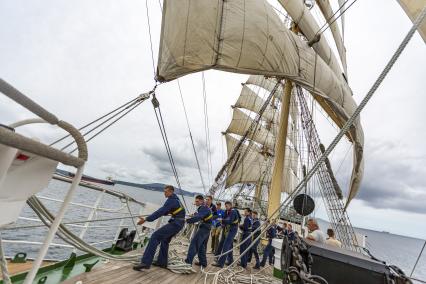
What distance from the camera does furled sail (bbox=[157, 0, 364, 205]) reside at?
7.40m

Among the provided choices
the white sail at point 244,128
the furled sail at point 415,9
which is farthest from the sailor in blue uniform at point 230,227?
the white sail at point 244,128

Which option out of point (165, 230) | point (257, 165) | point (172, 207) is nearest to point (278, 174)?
point (172, 207)

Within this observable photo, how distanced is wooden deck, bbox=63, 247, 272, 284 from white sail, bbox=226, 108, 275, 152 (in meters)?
30.8

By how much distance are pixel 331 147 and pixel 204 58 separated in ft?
18.3

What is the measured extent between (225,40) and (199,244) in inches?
225

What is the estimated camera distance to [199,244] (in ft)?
19.7

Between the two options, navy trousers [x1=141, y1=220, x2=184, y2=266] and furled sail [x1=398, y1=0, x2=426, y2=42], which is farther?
navy trousers [x1=141, y1=220, x2=184, y2=266]

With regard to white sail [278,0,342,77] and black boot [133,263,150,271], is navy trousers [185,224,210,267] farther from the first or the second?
white sail [278,0,342,77]

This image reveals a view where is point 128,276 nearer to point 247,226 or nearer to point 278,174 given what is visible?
point 247,226

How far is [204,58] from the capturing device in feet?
25.2

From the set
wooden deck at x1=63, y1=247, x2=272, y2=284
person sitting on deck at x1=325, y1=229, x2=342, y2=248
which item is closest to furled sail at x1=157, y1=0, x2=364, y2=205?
wooden deck at x1=63, y1=247, x2=272, y2=284

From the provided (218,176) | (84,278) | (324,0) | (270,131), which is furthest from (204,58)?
(270,131)

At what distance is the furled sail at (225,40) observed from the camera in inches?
291

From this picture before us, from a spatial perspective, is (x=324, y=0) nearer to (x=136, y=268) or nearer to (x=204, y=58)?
(x=204, y=58)
